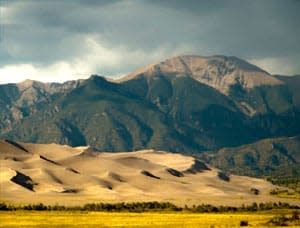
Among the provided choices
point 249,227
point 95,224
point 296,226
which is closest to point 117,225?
point 95,224

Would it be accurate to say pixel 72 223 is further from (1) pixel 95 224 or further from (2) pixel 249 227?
(2) pixel 249 227

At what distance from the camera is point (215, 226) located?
500ft

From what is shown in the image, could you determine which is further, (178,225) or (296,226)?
(178,225)

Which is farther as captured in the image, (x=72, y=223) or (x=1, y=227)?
(x=72, y=223)

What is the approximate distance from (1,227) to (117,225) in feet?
87.3

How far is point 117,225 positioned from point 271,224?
36.2 metres

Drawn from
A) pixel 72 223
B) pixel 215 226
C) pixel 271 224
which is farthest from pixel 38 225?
pixel 271 224

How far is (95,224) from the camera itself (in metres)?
165

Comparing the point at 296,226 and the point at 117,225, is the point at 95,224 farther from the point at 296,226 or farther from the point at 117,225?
the point at 296,226

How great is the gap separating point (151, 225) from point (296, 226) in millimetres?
33952

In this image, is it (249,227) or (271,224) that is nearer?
(249,227)

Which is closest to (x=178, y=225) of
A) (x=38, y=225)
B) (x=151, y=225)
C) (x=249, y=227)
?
(x=151, y=225)

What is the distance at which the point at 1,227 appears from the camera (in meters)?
156

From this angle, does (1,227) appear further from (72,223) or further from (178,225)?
(178,225)
